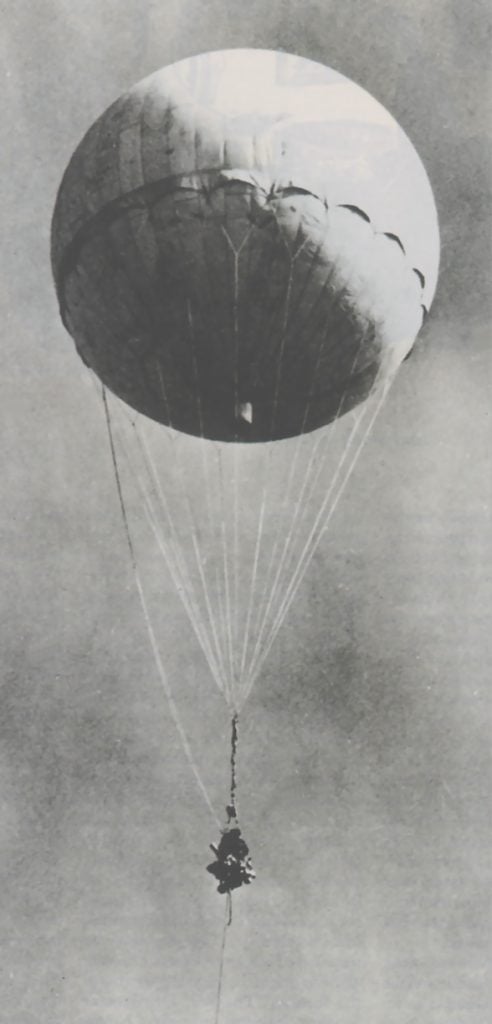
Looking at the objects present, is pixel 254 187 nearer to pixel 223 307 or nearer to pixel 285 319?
pixel 223 307

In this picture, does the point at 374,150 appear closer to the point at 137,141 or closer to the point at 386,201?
the point at 386,201

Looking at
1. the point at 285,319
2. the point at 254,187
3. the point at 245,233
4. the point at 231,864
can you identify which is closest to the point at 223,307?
the point at 285,319

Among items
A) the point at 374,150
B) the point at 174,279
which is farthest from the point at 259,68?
the point at 174,279

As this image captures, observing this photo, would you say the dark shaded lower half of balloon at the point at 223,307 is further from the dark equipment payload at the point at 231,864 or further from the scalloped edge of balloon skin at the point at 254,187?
the dark equipment payload at the point at 231,864

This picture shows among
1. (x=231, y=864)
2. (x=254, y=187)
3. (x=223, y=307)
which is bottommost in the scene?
(x=231, y=864)

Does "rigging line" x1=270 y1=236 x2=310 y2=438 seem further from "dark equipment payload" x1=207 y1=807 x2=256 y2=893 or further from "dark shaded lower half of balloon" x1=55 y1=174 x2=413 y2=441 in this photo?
"dark equipment payload" x1=207 y1=807 x2=256 y2=893

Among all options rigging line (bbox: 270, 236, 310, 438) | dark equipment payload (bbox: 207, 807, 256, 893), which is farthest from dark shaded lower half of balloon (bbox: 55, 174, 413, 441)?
dark equipment payload (bbox: 207, 807, 256, 893)

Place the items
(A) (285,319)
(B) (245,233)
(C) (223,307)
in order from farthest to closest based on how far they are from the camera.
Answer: (A) (285,319), (C) (223,307), (B) (245,233)
